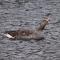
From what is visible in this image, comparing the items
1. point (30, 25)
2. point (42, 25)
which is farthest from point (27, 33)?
point (30, 25)

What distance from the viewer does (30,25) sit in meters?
12.2

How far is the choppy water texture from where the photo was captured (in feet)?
33.3

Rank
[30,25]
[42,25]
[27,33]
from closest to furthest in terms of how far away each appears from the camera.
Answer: [27,33] < [42,25] < [30,25]

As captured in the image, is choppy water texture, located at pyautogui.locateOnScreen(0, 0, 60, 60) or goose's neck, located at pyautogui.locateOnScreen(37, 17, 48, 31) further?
goose's neck, located at pyautogui.locateOnScreen(37, 17, 48, 31)

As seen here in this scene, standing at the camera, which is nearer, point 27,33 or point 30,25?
point 27,33

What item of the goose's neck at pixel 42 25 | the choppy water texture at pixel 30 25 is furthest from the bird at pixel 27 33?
the choppy water texture at pixel 30 25

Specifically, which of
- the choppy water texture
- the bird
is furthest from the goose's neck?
the choppy water texture

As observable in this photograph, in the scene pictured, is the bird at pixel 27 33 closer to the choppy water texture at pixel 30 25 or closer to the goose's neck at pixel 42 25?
the goose's neck at pixel 42 25

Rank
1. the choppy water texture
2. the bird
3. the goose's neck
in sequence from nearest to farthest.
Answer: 1. the choppy water texture
2. the bird
3. the goose's neck

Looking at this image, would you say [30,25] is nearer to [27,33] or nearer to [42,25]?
[42,25]

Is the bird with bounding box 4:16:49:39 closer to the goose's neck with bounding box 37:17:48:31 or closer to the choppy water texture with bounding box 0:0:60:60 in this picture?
the goose's neck with bounding box 37:17:48:31

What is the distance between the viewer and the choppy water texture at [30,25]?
10.1m

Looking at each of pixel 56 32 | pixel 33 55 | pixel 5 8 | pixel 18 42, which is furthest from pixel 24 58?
pixel 5 8

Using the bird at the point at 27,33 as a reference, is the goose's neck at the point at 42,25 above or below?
above
